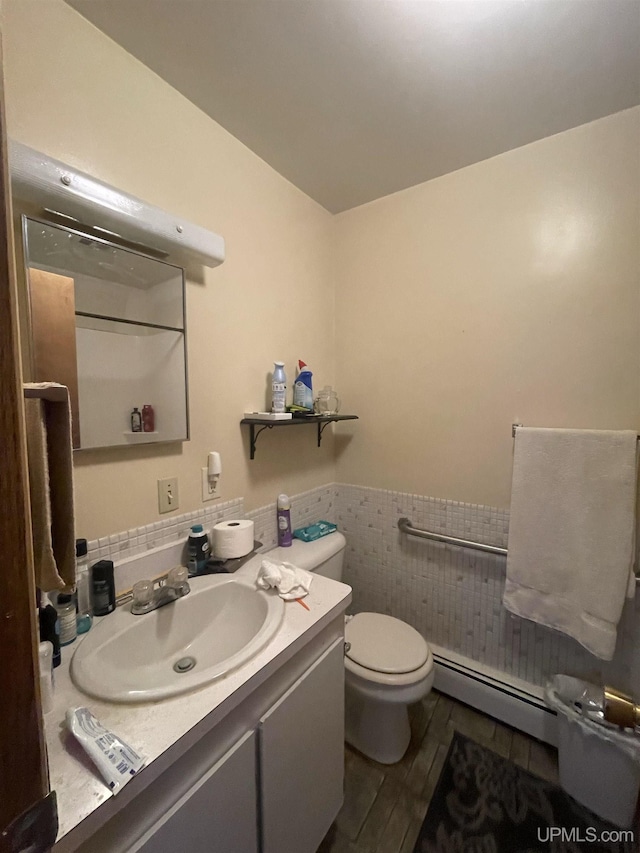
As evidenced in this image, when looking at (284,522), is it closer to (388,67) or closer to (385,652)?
(385,652)

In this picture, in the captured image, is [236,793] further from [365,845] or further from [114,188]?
[114,188]

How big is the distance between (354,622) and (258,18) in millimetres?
2103

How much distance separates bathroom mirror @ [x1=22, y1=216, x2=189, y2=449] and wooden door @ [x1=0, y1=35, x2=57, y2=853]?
0.67 m

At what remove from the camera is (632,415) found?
122cm

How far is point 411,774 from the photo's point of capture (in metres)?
1.29

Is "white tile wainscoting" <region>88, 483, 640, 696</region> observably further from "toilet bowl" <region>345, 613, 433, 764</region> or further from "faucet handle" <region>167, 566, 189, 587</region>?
"toilet bowl" <region>345, 613, 433, 764</region>

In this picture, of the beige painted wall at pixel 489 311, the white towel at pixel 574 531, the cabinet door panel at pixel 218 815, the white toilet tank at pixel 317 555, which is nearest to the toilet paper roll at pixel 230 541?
the white toilet tank at pixel 317 555

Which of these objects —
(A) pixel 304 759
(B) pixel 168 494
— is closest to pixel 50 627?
(B) pixel 168 494

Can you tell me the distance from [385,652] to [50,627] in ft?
3.75

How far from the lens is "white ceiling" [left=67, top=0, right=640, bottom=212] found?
91 cm

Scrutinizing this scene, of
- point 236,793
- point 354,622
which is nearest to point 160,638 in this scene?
point 236,793

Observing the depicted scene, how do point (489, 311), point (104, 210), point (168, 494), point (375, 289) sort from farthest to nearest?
point (375, 289), point (489, 311), point (168, 494), point (104, 210)

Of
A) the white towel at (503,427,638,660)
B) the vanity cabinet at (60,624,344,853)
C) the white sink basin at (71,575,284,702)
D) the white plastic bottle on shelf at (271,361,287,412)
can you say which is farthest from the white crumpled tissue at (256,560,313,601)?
the white towel at (503,427,638,660)

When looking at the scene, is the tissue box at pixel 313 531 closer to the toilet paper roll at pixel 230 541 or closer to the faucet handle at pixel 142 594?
the toilet paper roll at pixel 230 541
